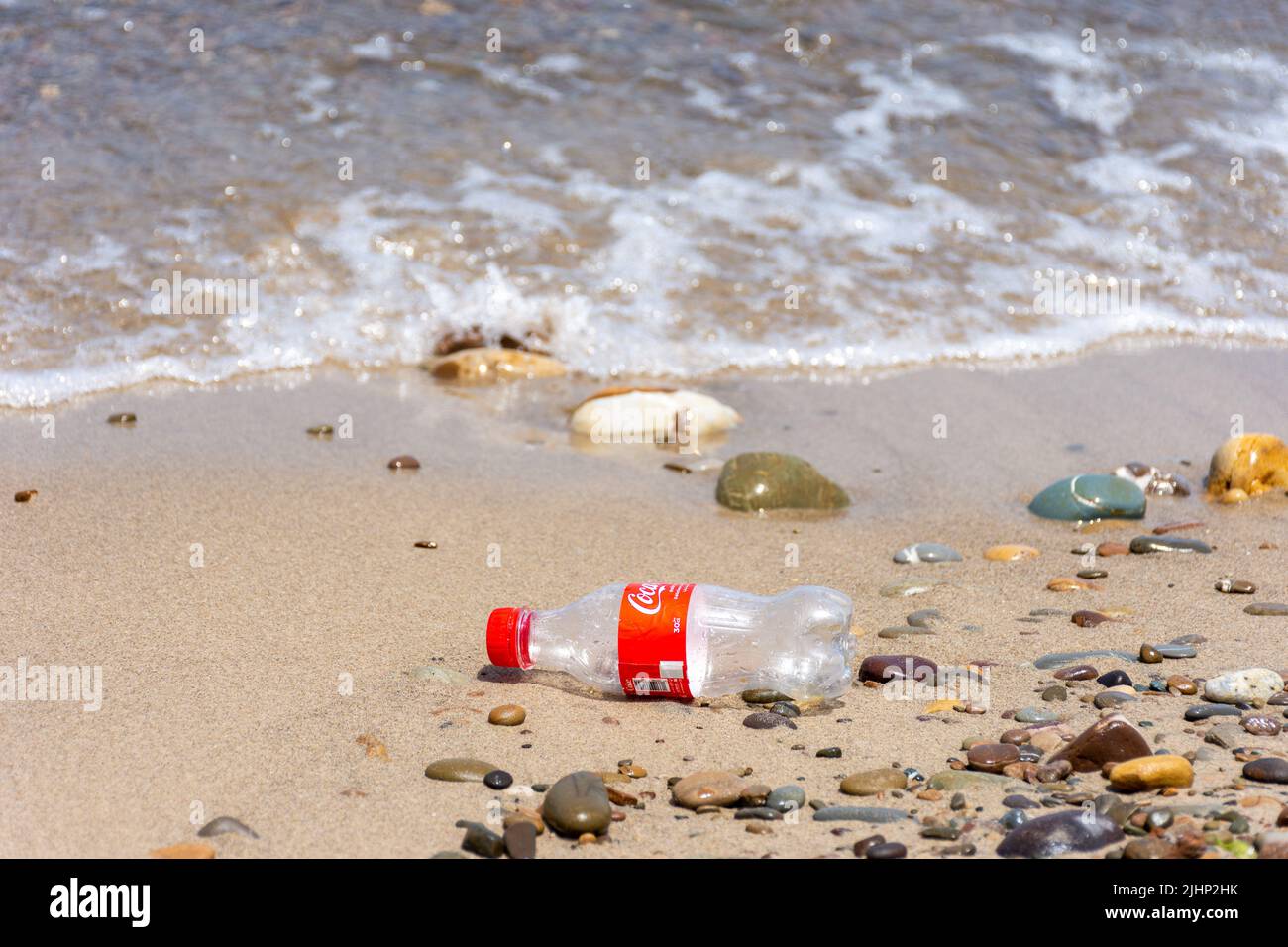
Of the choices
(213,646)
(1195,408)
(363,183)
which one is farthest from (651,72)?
(213,646)

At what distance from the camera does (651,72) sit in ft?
23.6

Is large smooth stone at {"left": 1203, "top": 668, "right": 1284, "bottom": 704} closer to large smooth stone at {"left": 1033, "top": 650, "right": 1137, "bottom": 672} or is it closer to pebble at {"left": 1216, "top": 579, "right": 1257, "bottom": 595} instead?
large smooth stone at {"left": 1033, "top": 650, "right": 1137, "bottom": 672}

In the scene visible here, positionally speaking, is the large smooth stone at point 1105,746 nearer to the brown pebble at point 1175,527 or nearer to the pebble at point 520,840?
the pebble at point 520,840

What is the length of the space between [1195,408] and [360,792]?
152 inches

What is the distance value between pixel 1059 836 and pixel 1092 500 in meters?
2.12

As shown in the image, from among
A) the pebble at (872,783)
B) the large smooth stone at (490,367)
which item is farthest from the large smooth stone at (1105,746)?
the large smooth stone at (490,367)

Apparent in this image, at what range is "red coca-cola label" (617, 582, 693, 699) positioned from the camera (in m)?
2.58

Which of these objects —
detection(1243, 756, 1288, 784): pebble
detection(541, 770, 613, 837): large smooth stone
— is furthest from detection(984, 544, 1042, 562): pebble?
detection(541, 770, 613, 837): large smooth stone

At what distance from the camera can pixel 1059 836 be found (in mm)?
1941

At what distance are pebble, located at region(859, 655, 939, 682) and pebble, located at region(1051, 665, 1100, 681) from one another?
260 mm

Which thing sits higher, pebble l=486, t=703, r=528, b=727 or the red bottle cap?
the red bottle cap

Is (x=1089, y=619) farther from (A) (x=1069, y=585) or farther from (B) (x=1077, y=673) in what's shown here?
(B) (x=1077, y=673)
